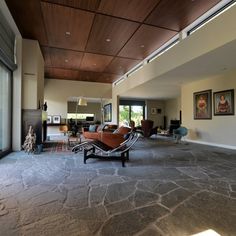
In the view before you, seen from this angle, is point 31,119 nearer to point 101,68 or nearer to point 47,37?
point 47,37

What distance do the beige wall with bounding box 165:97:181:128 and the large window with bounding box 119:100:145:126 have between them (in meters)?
2.05

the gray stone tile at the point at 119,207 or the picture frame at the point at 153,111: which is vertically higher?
the picture frame at the point at 153,111

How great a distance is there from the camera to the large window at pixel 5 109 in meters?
5.05

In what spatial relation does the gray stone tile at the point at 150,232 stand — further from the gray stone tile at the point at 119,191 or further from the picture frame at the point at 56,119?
the picture frame at the point at 56,119

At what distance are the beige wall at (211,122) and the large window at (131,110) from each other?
20.7ft

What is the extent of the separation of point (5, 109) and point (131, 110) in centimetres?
1074

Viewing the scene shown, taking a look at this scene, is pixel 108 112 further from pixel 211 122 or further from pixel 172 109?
pixel 211 122

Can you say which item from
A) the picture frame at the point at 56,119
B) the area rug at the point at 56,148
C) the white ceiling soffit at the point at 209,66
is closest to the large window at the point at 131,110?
the picture frame at the point at 56,119

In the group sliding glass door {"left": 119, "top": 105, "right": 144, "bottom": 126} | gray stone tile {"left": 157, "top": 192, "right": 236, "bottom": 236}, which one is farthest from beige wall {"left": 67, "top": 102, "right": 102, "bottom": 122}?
gray stone tile {"left": 157, "top": 192, "right": 236, "bottom": 236}

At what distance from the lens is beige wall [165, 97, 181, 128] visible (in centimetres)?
1374

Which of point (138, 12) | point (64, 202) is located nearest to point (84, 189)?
point (64, 202)

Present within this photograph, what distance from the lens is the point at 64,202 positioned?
2236 mm

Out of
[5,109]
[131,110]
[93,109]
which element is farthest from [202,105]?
[93,109]

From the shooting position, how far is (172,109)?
572 inches
